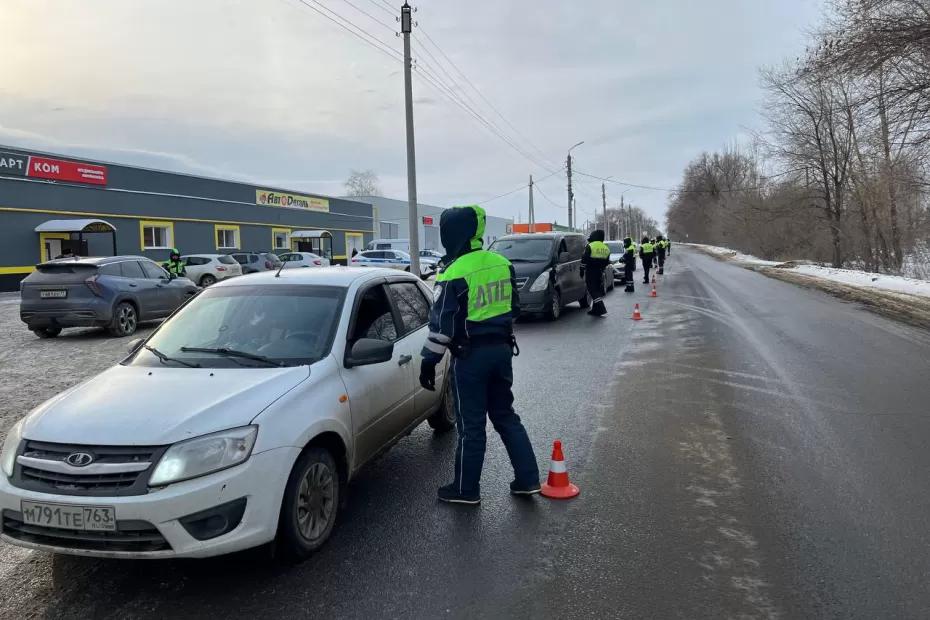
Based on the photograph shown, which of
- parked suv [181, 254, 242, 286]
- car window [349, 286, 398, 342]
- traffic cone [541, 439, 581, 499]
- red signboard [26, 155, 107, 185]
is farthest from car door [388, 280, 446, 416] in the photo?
red signboard [26, 155, 107, 185]

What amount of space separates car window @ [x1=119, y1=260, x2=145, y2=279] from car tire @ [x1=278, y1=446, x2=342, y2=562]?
1083cm

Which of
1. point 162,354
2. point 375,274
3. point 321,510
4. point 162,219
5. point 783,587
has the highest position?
point 162,219

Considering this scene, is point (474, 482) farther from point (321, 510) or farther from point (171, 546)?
point (171, 546)

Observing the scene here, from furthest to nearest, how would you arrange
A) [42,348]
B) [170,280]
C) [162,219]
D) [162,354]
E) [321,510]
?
1. [162,219]
2. [170,280]
3. [42,348]
4. [162,354]
5. [321,510]

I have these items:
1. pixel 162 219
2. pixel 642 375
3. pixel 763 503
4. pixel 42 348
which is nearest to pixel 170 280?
pixel 42 348

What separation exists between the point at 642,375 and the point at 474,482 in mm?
4668

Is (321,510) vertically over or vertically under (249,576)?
over

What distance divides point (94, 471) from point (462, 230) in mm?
2526

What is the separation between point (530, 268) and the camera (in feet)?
46.4

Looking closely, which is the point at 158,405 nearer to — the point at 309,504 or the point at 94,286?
the point at 309,504

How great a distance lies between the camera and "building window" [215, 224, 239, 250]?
122ft

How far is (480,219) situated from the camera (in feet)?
14.3

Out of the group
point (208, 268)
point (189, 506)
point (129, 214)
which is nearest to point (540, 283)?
point (189, 506)

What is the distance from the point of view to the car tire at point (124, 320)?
1214 centimetres
